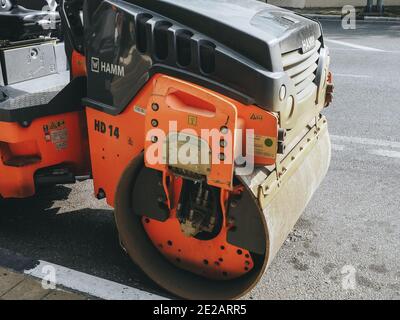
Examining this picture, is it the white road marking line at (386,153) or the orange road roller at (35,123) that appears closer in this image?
the orange road roller at (35,123)

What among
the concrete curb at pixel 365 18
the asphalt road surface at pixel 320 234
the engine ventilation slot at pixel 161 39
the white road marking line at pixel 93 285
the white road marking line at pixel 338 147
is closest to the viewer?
the engine ventilation slot at pixel 161 39

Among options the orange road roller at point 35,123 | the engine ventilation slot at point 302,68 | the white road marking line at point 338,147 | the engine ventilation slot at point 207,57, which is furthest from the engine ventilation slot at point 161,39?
the white road marking line at point 338,147

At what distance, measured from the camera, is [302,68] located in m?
2.75

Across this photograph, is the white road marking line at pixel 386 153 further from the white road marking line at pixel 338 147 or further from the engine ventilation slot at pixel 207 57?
the engine ventilation slot at pixel 207 57

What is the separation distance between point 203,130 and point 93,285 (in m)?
1.21

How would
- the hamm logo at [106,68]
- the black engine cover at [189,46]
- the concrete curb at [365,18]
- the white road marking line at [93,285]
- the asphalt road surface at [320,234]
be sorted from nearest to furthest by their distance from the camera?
the black engine cover at [189,46] → the hamm logo at [106,68] → the white road marking line at [93,285] → the asphalt road surface at [320,234] → the concrete curb at [365,18]

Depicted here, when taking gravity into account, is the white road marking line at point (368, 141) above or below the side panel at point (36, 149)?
below

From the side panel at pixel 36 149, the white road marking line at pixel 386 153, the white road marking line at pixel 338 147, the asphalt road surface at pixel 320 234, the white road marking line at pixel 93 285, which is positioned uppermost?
the side panel at pixel 36 149

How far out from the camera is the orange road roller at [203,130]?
240 cm

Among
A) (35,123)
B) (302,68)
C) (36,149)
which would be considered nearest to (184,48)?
(302,68)

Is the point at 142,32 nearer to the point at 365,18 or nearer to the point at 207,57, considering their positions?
the point at 207,57

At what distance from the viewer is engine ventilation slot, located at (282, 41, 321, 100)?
2594 millimetres
